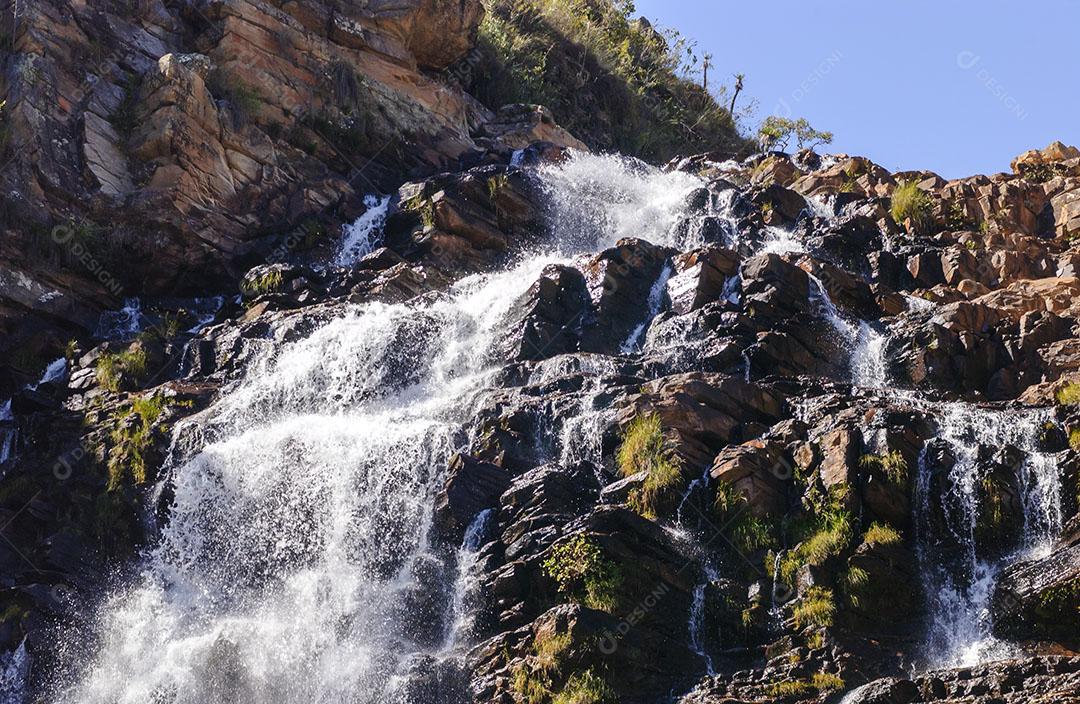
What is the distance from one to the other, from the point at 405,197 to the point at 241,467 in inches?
420

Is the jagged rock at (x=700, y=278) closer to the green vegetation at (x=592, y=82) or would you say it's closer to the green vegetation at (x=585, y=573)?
the green vegetation at (x=585, y=573)

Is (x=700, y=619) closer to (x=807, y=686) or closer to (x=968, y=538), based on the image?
(x=807, y=686)

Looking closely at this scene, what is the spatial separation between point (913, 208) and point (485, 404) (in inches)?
486

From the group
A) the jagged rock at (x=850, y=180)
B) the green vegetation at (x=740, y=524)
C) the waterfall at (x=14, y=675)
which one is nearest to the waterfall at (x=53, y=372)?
the waterfall at (x=14, y=675)

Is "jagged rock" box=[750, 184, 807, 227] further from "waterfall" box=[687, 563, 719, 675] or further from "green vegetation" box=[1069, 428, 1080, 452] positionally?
"waterfall" box=[687, 563, 719, 675]

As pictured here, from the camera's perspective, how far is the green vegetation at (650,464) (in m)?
17.5

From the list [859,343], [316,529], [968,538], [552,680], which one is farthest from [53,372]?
[968,538]

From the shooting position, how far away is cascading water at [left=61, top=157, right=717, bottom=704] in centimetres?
1703

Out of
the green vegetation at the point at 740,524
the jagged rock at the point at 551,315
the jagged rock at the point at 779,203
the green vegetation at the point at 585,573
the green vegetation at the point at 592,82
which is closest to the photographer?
the green vegetation at the point at 585,573

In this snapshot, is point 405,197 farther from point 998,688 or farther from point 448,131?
point 998,688

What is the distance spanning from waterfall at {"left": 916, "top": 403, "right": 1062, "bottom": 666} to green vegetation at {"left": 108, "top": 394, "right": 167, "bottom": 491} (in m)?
12.4

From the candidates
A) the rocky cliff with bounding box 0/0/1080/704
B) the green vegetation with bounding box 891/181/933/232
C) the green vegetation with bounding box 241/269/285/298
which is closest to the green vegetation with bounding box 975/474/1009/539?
the rocky cliff with bounding box 0/0/1080/704

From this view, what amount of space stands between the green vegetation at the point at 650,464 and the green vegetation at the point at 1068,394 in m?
5.72

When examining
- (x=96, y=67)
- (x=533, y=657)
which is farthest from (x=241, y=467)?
→ (x=96, y=67)
